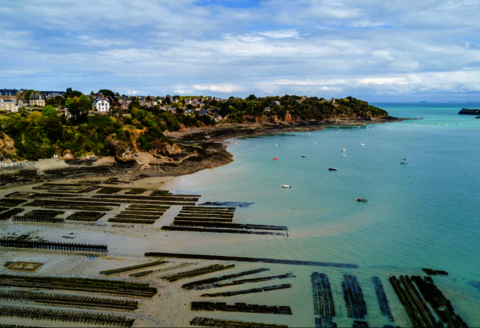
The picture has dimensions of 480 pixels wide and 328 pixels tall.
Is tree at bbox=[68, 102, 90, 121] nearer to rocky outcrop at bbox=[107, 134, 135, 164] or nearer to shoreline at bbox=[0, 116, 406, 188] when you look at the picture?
rocky outcrop at bbox=[107, 134, 135, 164]

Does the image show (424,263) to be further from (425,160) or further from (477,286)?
(425,160)

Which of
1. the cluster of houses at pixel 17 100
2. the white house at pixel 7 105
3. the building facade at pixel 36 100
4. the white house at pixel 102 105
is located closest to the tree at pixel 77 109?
the cluster of houses at pixel 17 100

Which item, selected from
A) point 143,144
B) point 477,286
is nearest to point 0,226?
point 143,144

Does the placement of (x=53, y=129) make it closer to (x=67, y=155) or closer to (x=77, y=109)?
(x=67, y=155)

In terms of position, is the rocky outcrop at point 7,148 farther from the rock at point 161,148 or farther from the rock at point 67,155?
the rock at point 161,148

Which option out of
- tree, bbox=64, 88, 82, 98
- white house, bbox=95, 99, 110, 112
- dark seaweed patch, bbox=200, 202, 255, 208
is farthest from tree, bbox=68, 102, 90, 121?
dark seaweed patch, bbox=200, 202, 255, 208
